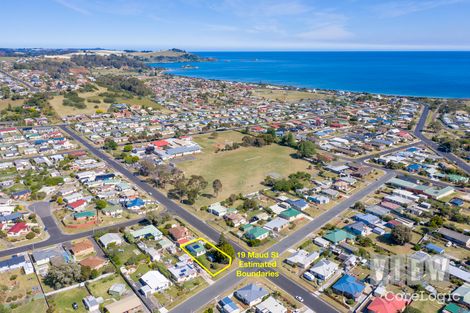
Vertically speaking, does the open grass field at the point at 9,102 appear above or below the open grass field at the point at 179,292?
above

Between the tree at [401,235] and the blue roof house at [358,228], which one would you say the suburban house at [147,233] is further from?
the tree at [401,235]

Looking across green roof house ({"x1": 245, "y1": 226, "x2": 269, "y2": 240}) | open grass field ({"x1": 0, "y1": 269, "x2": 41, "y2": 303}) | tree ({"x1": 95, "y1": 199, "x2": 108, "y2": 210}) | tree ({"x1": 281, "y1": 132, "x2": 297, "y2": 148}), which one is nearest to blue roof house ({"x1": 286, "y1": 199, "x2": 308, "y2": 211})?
green roof house ({"x1": 245, "y1": 226, "x2": 269, "y2": 240})

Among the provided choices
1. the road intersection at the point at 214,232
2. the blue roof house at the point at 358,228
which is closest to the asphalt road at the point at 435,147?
the road intersection at the point at 214,232

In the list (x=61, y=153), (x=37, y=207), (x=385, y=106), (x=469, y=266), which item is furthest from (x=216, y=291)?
(x=385, y=106)

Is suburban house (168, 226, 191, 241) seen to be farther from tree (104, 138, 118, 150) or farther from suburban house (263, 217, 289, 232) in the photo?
tree (104, 138, 118, 150)

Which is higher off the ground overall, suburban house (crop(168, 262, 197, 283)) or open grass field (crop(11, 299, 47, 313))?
suburban house (crop(168, 262, 197, 283))

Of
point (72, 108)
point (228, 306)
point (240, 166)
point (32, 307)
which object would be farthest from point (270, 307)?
point (72, 108)
